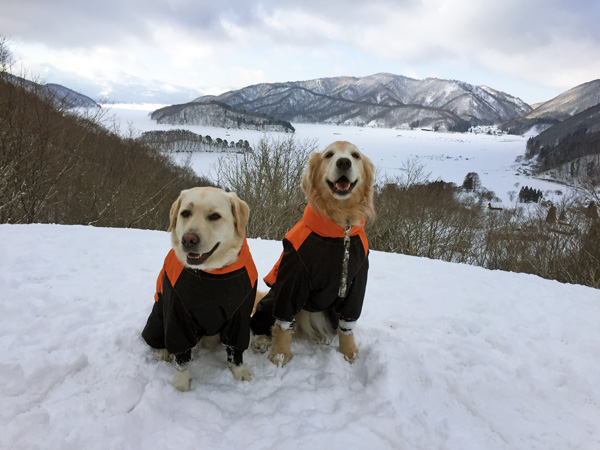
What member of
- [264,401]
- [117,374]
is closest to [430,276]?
[264,401]

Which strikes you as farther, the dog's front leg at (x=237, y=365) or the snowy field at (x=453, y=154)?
the snowy field at (x=453, y=154)

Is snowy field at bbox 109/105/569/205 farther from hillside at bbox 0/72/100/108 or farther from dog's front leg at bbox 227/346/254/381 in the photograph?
dog's front leg at bbox 227/346/254/381

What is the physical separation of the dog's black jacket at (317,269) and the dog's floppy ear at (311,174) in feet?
Result: 0.71

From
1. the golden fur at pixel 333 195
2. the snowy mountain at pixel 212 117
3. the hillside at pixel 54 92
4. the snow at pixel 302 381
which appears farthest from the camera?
the snowy mountain at pixel 212 117

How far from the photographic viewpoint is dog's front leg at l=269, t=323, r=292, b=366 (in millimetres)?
3029

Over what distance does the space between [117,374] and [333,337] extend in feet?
6.82

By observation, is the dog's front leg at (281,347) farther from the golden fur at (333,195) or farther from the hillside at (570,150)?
the hillside at (570,150)

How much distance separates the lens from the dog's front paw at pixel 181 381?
254cm

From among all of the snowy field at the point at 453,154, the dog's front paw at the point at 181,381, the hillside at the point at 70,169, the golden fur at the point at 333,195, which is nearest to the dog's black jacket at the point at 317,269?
the golden fur at the point at 333,195

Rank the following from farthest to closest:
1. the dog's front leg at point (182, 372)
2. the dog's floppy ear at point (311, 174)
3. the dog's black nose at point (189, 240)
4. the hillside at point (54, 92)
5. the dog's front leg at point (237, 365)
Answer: the hillside at point (54, 92), the dog's floppy ear at point (311, 174), the dog's front leg at point (237, 365), the dog's front leg at point (182, 372), the dog's black nose at point (189, 240)

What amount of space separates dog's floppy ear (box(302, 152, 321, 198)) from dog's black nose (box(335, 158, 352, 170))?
0.29 m

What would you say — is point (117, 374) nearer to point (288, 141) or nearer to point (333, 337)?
point (333, 337)

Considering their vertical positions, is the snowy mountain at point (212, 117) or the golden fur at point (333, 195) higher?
the snowy mountain at point (212, 117)

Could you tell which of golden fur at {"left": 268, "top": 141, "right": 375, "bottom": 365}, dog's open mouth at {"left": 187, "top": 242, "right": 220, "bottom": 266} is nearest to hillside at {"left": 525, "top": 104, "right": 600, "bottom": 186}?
golden fur at {"left": 268, "top": 141, "right": 375, "bottom": 365}
